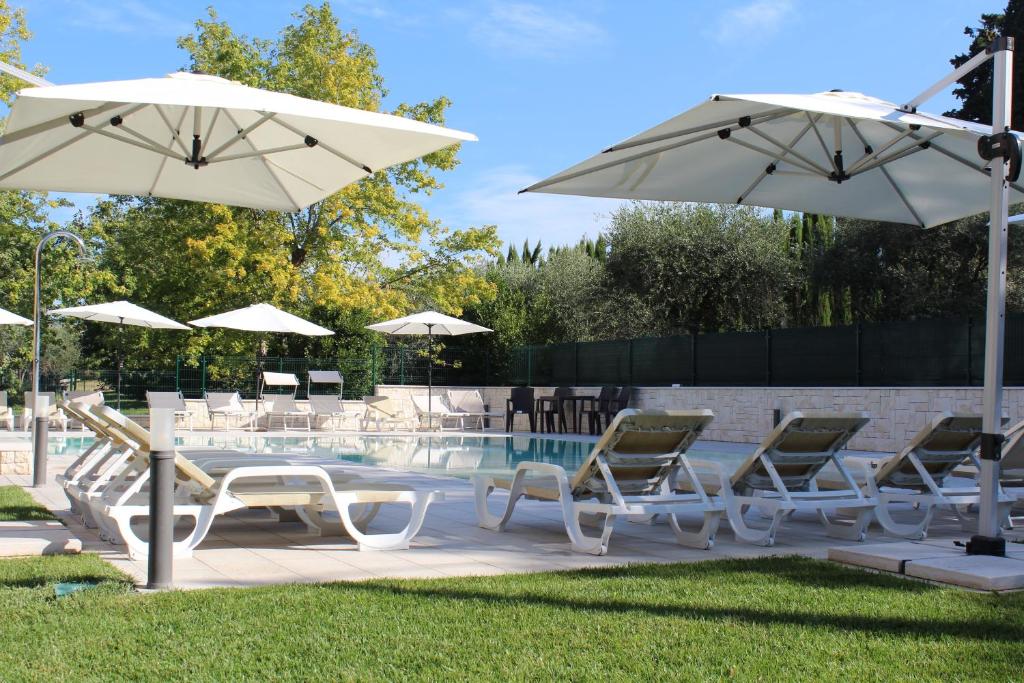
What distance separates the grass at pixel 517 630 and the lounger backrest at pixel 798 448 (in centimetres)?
147

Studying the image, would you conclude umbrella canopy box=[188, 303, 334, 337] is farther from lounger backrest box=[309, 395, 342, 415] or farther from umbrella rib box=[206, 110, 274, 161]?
umbrella rib box=[206, 110, 274, 161]

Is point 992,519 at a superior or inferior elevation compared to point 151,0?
inferior

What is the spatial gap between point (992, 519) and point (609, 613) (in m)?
2.60

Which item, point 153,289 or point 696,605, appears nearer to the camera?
point 696,605

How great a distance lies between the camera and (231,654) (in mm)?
3379

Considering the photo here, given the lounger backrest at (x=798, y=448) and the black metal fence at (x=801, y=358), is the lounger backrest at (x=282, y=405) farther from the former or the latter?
the lounger backrest at (x=798, y=448)

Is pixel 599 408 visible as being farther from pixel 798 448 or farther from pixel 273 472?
pixel 273 472

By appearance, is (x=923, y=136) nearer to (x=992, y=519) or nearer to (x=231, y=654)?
(x=992, y=519)

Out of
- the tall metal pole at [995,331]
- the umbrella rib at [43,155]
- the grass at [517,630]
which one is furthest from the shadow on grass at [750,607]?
the umbrella rib at [43,155]

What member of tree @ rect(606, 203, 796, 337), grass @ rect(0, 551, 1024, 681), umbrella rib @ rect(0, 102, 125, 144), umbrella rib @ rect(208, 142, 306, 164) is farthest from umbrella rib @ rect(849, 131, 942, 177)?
tree @ rect(606, 203, 796, 337)

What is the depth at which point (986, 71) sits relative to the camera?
92.0 feet

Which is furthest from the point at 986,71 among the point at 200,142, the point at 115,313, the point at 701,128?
the point at 200,142

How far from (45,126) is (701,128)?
13.8 ft

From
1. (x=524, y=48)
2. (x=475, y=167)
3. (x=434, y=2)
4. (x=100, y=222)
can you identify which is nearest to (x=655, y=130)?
(x=434, y=2)
